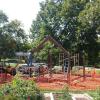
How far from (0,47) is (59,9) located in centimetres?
903

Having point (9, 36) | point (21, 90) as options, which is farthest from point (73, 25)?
point (21, 90)

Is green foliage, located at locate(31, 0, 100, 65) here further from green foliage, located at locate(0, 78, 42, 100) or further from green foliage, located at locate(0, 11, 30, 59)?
green foliage, located at locate(0, 78, 42, 100)

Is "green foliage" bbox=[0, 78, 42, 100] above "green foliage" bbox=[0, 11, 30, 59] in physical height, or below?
below

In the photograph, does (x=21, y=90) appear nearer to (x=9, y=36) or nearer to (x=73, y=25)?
(x=73, y=25)

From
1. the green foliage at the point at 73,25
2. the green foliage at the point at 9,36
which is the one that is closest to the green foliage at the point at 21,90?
the green foliage at the point at 73,25

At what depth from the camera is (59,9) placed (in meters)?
50.2

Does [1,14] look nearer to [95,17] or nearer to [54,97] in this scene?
[95,17]

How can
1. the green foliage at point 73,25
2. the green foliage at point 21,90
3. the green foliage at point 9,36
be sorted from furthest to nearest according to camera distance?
the green foliage at point 9,36 → the green foliage at point 73,25 → the green foliage at point 21,90

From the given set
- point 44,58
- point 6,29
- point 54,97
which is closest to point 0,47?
point 6,29

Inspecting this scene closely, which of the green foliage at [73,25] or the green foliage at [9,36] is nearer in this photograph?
the green foliage at [73,25]

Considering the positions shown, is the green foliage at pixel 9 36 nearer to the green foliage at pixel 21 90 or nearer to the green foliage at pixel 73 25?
the green foliage at pixel 73 25

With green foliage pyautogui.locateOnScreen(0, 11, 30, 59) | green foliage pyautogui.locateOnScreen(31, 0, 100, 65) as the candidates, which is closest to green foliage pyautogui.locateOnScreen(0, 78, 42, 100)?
green foliage pyautogui.locateOnScreen(31, 0, 100, 65)

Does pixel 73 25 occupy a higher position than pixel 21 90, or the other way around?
pixel 73 25

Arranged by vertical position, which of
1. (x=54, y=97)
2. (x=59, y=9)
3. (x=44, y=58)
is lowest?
(x=54, y=97)
